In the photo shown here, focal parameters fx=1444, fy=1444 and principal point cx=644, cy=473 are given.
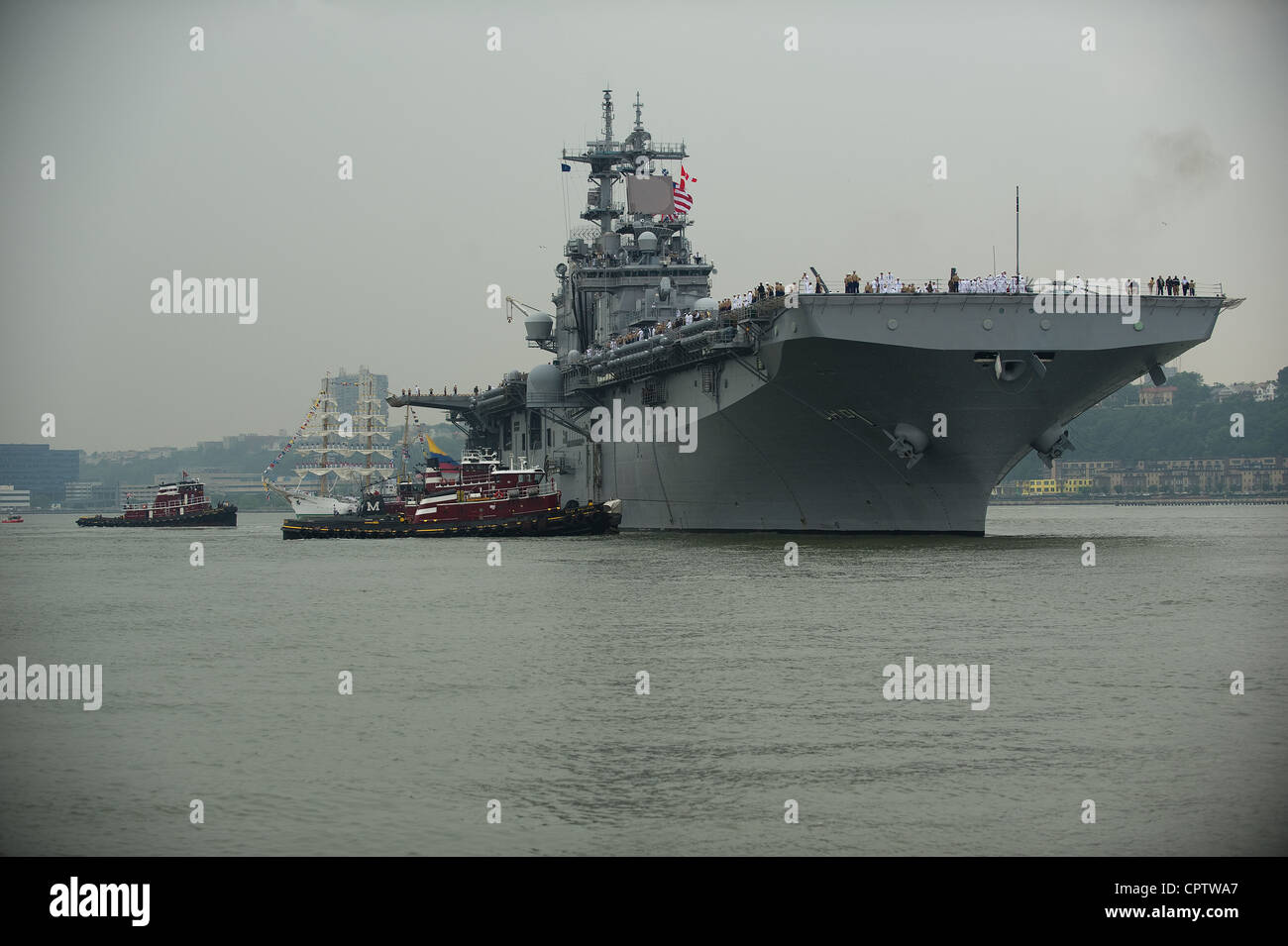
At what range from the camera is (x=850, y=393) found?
1453 inches

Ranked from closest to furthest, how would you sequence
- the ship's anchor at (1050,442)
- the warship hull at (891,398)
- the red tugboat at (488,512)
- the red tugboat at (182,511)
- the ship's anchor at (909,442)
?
the warship hull at (891,398)
the ship's anchor at (909,442)
the ship's anchor at (1050,442)
the red tugboat at (488,512)
the red tugboat at (182,511)

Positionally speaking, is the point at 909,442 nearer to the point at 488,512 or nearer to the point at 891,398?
the point at 891,398

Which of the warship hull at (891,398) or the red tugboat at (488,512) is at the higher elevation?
the warship hull at (891,398)

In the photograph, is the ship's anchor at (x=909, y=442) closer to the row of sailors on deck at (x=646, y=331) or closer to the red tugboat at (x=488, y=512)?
the row of sailors on deck at (x=646, y=331)

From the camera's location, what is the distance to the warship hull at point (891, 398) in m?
34.9

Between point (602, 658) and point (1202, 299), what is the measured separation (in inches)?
872

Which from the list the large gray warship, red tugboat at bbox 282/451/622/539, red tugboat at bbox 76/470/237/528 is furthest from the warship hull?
red tugboat at bbox 76/470/237/528

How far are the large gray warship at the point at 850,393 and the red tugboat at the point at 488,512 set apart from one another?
6.43 ft

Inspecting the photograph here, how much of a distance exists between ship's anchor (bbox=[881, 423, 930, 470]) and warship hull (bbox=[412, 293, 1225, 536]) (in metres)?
0.17

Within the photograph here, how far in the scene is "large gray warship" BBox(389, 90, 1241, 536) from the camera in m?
34.9

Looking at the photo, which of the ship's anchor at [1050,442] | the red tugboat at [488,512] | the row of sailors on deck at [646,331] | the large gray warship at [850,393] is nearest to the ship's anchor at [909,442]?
the large gray warship at [850,393]

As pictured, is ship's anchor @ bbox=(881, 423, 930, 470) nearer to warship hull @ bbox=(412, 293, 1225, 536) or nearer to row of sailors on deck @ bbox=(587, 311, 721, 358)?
warship hull @ bbox=(412, 293, 1225, 536)

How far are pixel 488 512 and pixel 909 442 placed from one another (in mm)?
22964
